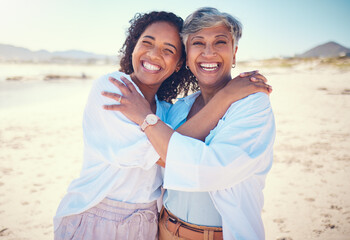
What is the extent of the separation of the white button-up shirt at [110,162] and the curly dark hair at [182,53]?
0.88 metres

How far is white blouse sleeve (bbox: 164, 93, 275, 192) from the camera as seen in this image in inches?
62.0

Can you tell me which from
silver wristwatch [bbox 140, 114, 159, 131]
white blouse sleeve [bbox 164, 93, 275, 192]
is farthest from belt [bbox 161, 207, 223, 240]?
silver wristwatch [bbox 140, 114, 159, 131]

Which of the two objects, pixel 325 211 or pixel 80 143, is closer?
pixel 325 211

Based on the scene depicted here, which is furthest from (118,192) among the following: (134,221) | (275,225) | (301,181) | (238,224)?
(301,181)

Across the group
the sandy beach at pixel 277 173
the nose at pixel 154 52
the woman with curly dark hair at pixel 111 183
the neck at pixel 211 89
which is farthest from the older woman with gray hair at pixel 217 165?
the sandy beach at pixel 277 173

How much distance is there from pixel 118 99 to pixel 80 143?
6.63 metres

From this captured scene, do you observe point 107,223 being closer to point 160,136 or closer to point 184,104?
point 160,136

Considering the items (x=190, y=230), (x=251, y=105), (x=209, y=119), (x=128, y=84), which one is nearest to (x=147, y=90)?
(x=128, y=84)

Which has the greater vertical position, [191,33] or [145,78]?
[191,33]

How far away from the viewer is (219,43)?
89.4 inches

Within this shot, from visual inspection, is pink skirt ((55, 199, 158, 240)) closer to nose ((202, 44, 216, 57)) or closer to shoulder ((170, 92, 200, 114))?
shoulder ((170, 92, 200, 114))

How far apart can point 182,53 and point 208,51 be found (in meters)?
0.54

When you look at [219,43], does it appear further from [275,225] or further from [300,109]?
[300,109]

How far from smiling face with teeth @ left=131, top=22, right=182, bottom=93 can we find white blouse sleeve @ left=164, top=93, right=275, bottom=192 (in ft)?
3.28
